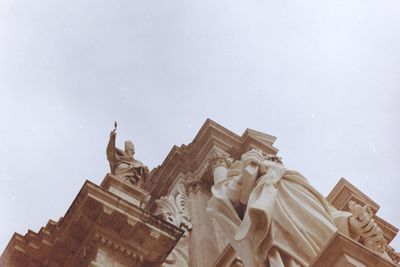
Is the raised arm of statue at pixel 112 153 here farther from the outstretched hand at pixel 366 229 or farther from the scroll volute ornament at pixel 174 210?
the outstretched hand at pixel 366 229

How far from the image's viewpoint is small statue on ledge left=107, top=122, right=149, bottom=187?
10822mm

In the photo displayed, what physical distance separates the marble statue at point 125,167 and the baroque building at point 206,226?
0.05 feet

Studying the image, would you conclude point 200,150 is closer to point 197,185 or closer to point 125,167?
point 197,185

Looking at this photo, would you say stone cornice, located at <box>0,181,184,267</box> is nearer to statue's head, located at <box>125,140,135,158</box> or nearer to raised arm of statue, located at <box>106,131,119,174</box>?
raised arm of statue, located at <box>106,131,119,174</box>

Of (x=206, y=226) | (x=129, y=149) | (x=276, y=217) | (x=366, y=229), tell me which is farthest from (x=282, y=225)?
(x=129, y=149)

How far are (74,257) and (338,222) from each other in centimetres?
321

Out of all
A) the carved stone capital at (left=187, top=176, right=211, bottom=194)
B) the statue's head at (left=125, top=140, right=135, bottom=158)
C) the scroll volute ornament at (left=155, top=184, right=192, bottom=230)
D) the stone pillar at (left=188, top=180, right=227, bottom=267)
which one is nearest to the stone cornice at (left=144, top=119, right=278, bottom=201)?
the carved stone capital at (left=187, top=176, right=211, bottom=194)

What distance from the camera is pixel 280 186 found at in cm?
866

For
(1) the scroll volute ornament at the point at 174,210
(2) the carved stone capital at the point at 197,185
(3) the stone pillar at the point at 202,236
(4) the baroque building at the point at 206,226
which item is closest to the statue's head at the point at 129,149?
(4) the baroque building at the point at 206,226

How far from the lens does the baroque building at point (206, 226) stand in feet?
24.8

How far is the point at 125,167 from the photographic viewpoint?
11039 millimetres

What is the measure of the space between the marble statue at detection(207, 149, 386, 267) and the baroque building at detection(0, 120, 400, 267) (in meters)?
0.01

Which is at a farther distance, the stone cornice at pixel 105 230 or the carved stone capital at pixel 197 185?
the carved stone capital at pixel 197 185

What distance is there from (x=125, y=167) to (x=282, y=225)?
152 inches
